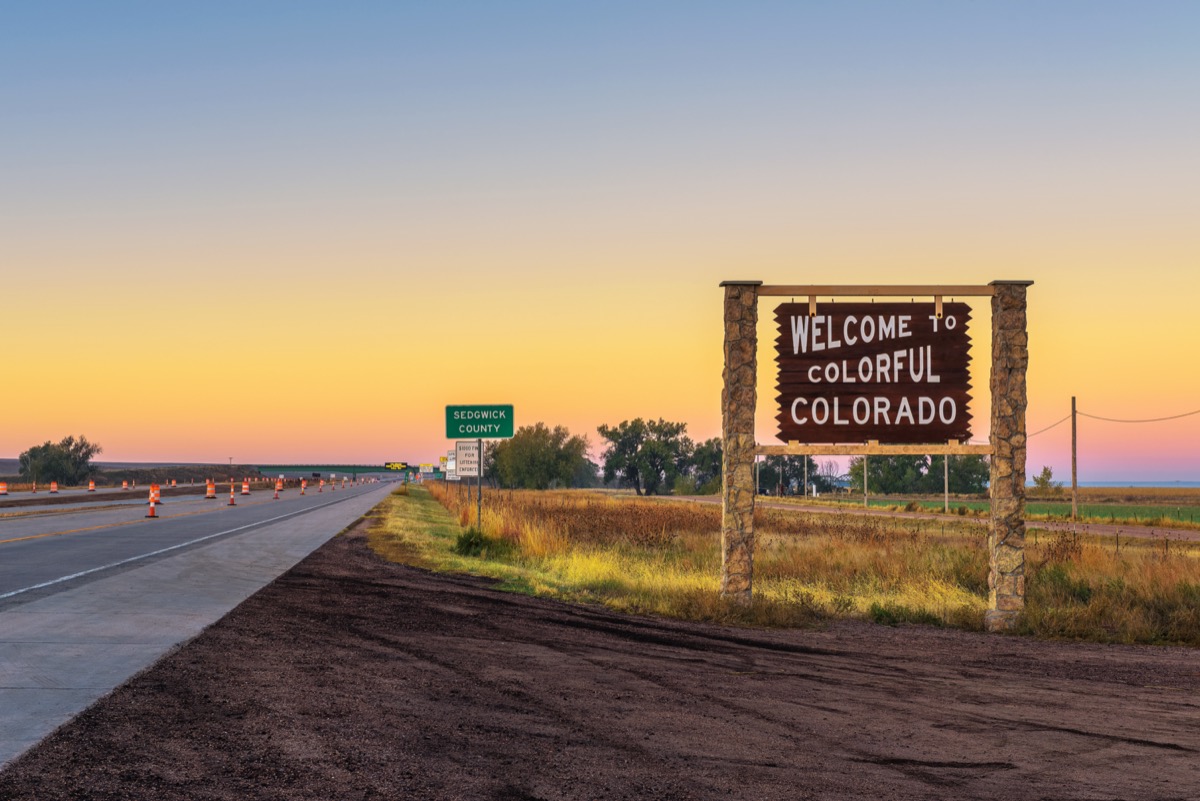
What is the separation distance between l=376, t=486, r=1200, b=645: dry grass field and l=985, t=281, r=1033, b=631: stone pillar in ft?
2.89

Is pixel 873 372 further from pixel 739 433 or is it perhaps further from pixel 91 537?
pixel 91 537

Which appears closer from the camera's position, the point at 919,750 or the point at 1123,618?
the point at 919,750

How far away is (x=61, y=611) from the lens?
12727 millimetres

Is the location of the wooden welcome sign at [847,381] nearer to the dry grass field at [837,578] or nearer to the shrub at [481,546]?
the dry grass field at [837,578]

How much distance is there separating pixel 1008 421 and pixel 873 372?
1.87 meters

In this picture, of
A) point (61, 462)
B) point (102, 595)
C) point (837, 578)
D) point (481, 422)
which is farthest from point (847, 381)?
point (61, 462)

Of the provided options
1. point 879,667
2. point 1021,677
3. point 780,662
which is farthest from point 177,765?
point 1021,677

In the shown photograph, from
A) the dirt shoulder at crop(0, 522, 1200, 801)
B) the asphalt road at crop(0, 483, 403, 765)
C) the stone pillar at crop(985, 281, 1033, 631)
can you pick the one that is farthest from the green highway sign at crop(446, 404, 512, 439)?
the stone pillar at crop(985, 281, 1033, 631)

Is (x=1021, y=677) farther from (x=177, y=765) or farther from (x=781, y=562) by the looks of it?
(x=781, y=562)

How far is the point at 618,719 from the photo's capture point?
292 inches

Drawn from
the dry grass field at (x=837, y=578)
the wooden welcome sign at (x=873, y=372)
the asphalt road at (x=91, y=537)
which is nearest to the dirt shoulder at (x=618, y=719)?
the dry grass field at (x=837, y=578)

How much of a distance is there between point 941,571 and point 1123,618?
484 centimetres

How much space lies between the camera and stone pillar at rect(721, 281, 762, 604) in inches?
552

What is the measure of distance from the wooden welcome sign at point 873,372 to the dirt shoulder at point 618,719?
3.18 meters
